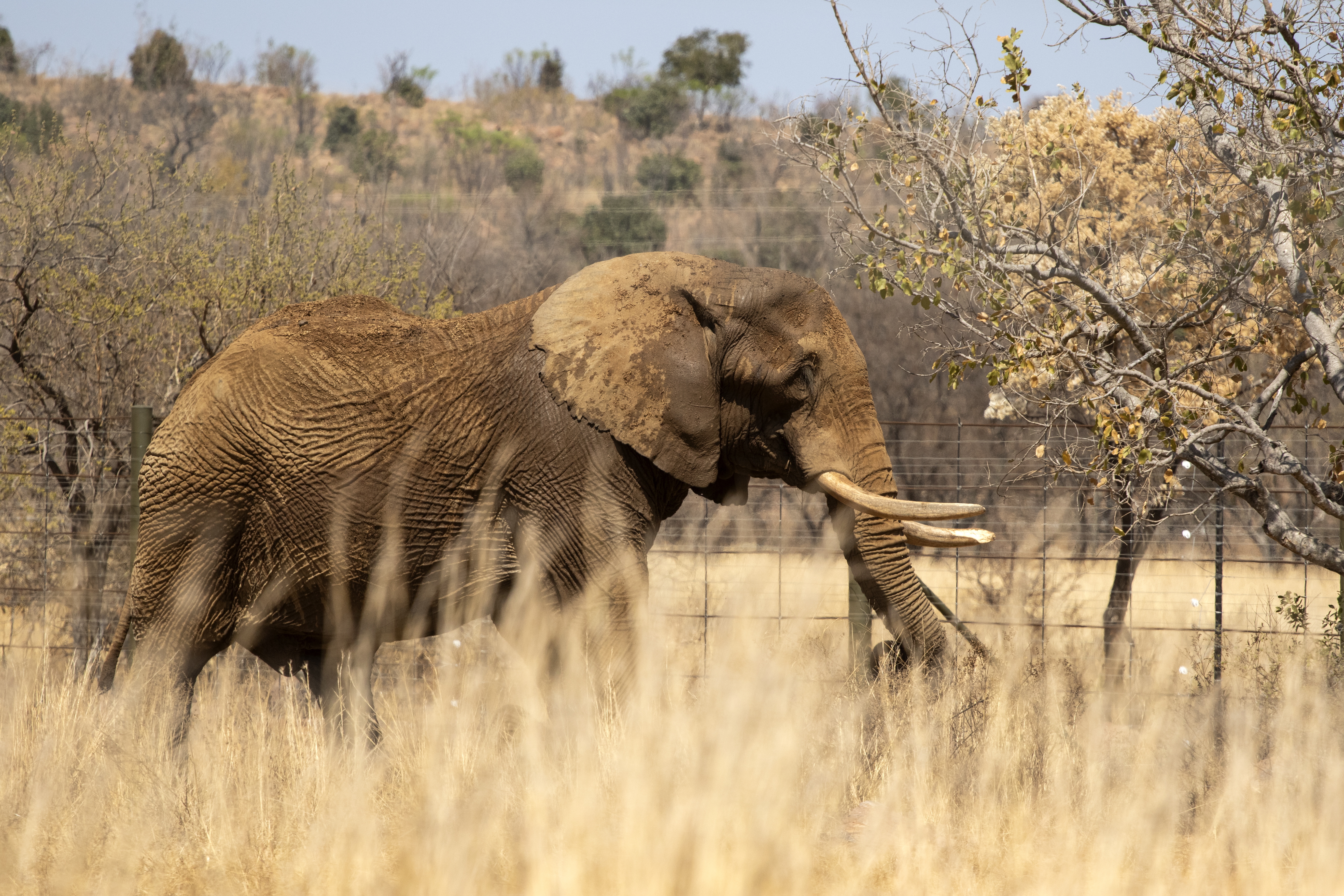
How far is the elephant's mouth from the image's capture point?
5.37 metres

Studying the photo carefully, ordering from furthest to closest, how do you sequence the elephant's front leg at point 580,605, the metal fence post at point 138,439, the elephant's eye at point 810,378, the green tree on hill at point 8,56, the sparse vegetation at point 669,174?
the green tree on hill at point 8,56 → the sparse vegetation at point 669,174 → the metal fence post at point 138,439 → the elephant's eye at point 810,378 → the elephant's front leg at point 580,605

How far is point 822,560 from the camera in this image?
15.3 feet

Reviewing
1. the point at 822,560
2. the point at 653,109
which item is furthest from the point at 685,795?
the point at 653,109

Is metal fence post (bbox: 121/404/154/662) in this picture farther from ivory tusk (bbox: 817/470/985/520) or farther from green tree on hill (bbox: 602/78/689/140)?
green tree on hill (bbox: 602/78/689/140)

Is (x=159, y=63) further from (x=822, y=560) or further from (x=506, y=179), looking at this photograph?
(x=822, y=560)

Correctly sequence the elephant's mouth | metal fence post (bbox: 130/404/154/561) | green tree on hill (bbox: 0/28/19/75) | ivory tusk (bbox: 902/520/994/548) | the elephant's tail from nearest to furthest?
ivory tusk (bbox: 902/520/994/548), the elephant's mouth, the elephant's tail, metal fence post (bbox: 130/404/154/561), green tree on hill (bbox: 0/28/19/75)

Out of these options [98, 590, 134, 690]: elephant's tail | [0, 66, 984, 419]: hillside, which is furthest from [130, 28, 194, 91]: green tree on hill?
[98, 590, 134, 690]: elephant's tail

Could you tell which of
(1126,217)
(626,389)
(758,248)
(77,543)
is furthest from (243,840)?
(758,248)

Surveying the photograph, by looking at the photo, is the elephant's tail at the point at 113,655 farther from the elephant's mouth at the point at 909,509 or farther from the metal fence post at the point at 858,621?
the metal fence post at the point at 858,621

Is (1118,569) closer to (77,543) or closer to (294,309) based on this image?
(294,309)

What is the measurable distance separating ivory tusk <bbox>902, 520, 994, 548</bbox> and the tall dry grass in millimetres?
632

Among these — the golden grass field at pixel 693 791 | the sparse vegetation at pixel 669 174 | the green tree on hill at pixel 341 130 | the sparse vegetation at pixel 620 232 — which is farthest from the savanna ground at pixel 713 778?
the green tree on hill at pixel 341 130

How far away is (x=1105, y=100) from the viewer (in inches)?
490

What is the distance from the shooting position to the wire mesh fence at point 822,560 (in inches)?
305
